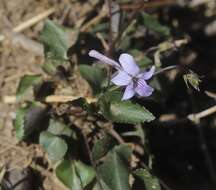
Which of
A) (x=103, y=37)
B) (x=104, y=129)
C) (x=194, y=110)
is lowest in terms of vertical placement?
(x=194, y=110)

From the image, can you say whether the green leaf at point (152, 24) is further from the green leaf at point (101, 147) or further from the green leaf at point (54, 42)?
the green leaf at point (101, 147)

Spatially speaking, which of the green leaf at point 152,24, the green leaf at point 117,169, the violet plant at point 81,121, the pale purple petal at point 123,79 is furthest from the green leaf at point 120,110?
the green leaf at point 152,24

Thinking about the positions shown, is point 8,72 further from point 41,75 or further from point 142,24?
point 142,24

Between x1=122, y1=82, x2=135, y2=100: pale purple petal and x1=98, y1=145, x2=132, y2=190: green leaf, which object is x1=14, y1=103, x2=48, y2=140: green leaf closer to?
x1=98, y1=145, x2=132, y2=190: green leaf

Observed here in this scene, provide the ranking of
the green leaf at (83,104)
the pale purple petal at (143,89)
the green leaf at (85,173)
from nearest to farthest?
the pale purple petal at (143,89), the green leaf at (83,104), the green leaf at (85,173)

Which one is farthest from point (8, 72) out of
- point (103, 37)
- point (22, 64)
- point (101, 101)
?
point (101, 101)

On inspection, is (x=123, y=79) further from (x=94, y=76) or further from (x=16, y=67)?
(x=16, y=67)

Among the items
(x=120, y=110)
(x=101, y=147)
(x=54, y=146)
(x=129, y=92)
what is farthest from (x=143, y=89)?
(x=54, y=146)
